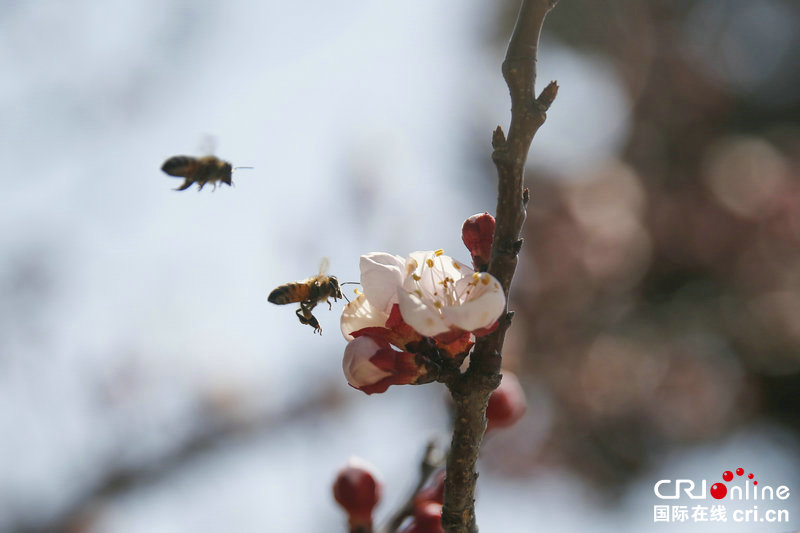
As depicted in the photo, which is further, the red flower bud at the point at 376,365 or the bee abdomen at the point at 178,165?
the bee abdomen at the point at 178,165

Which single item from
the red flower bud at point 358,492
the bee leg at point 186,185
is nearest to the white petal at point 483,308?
the bee leg at point 186,185

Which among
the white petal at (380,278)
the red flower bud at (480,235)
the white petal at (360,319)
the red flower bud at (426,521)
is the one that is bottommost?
the red flower bud at (426,521)

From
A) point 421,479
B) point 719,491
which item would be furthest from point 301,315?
point 719,491

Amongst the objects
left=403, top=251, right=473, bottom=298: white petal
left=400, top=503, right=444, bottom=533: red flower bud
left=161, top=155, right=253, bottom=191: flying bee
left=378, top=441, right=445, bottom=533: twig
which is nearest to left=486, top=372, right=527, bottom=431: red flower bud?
left=378, top=441, right=445, bottom=533: twig

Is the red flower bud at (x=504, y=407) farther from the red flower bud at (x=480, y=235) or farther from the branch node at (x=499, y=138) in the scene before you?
the branch node at (x=499, y=138)

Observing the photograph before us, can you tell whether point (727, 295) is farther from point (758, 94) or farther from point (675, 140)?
point (758, 94)

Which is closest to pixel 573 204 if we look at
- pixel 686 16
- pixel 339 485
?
pixel 686 16
